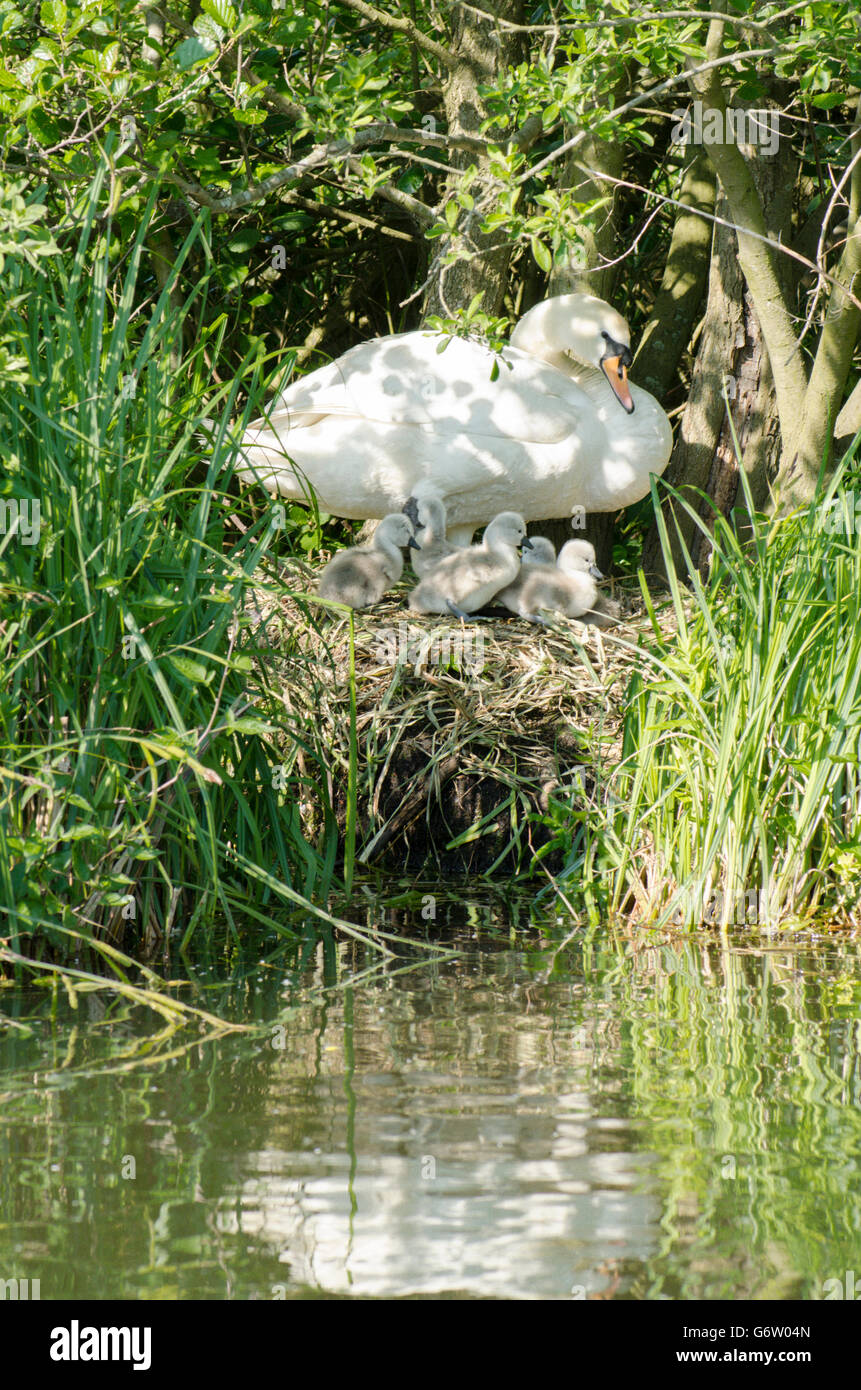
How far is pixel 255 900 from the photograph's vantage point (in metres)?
3.71

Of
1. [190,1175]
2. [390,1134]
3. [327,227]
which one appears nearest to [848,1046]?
[390,1134]

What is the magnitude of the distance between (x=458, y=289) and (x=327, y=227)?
4.64 ft

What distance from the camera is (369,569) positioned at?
524 centimetres

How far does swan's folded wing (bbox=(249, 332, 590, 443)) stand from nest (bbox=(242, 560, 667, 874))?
92cm

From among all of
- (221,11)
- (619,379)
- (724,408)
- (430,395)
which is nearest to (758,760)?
(430,395)

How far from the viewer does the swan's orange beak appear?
5.61 m

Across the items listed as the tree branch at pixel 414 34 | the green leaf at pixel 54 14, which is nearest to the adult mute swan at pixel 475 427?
the tree branch at pixel 414 34

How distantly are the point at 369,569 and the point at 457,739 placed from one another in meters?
0.96

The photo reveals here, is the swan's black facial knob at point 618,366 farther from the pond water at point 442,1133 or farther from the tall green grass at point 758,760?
the pond water at point 442,1133

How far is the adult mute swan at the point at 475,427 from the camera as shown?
5332 mm

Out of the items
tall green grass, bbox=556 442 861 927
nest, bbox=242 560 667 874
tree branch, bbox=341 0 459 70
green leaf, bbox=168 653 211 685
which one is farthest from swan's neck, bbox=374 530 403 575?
green leaf, bbox=168 653 211 685

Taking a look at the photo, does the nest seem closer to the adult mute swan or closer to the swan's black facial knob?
the adult mute swan

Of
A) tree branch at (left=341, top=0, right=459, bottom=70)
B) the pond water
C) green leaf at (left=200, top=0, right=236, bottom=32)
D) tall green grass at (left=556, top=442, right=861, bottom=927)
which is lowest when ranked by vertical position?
the pond water

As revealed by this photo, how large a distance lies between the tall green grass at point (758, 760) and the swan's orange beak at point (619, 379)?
180cm
